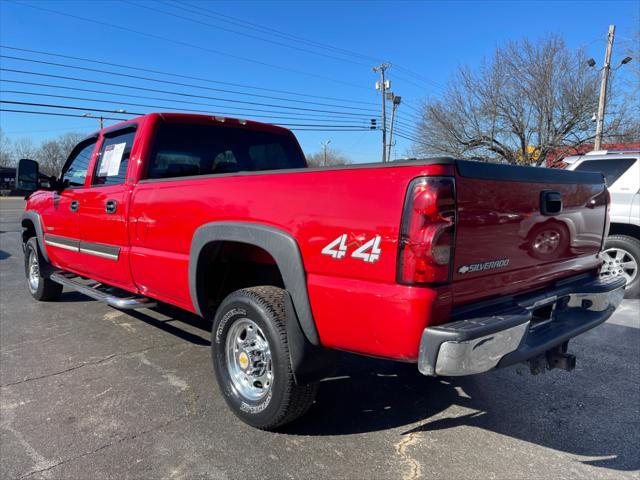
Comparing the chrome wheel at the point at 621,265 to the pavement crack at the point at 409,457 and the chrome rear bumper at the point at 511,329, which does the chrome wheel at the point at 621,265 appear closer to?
the chrome rear bumper at the point at 511,329

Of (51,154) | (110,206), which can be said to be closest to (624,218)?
(110,206)

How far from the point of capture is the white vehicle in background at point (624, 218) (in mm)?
A: 6141

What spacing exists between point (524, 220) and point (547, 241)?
335 millimetres

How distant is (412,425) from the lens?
2.96 m

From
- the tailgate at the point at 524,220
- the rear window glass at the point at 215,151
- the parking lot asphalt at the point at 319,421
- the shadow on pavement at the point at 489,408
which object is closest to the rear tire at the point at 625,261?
the parking lot asphalt at the point at 319,421

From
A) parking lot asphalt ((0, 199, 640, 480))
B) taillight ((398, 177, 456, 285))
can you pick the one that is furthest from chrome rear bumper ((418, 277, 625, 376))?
parking lot asphalt ((0, 199, 640, 480))

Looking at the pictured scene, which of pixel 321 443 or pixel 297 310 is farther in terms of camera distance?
pixel 321 443

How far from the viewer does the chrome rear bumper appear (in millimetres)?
1996

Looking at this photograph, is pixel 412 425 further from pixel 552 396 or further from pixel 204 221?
pixel 204 221

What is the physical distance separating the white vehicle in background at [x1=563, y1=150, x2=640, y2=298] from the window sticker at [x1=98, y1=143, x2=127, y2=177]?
19.0ft

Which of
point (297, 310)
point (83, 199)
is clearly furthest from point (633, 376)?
point (83, 199)

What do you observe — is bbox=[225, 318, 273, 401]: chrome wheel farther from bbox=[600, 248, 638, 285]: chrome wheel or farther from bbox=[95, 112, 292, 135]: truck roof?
bbox=[600, 248, 638, 285]: chrome wheel

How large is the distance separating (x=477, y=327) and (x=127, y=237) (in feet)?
9.31

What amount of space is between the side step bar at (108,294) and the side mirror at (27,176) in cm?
101
